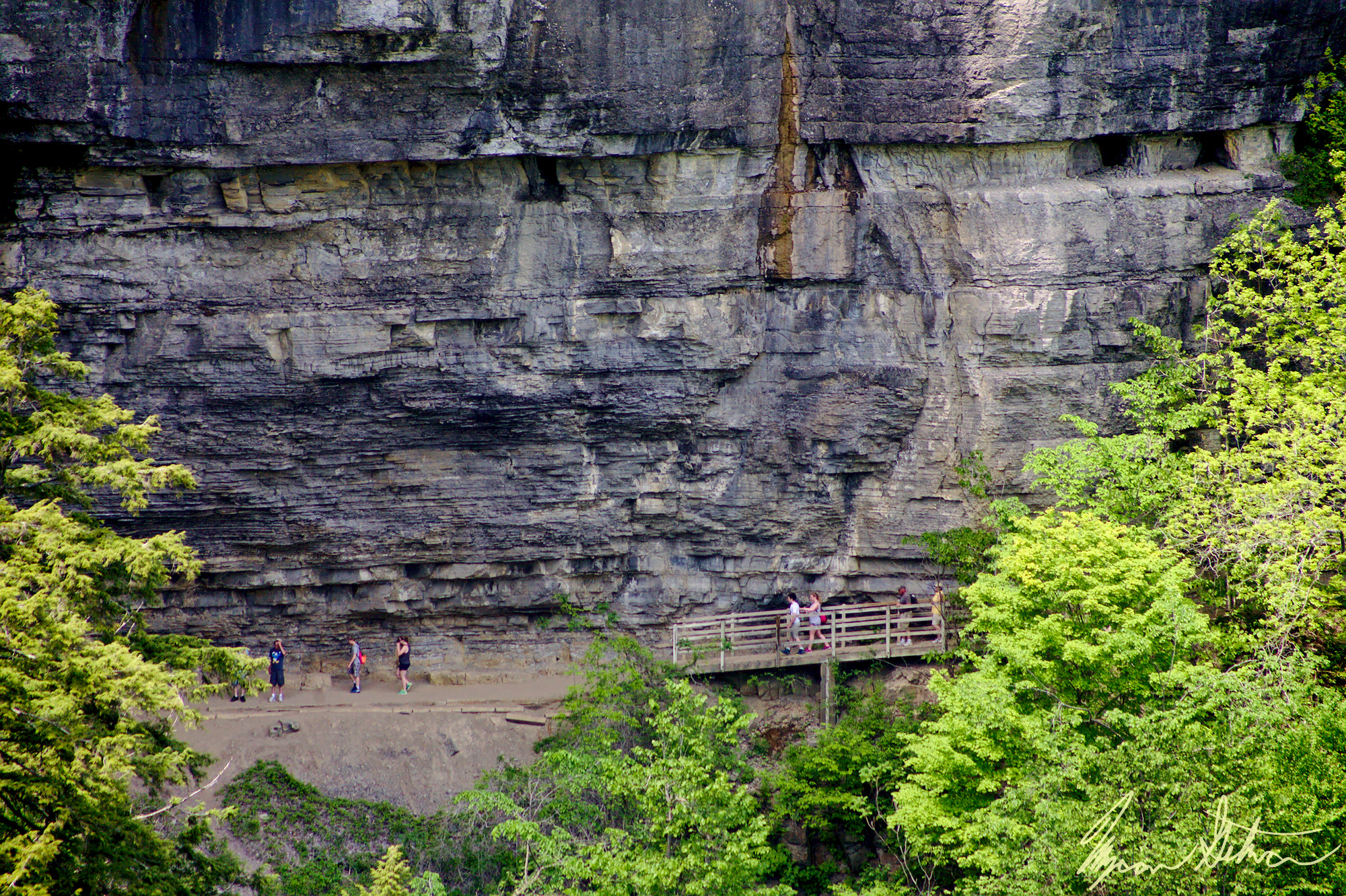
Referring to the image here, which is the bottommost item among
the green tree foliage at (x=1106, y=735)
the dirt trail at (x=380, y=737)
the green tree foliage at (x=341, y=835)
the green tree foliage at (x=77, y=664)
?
the green tree foliage at (x=341, y=835)

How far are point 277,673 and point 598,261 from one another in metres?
10.5

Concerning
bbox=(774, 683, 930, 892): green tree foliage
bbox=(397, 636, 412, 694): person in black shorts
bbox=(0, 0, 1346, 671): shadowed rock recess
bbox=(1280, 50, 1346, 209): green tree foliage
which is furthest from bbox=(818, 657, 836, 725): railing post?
bbox=(1280, 50, 1346, 209): green tree foliage

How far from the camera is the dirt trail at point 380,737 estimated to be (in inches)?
888

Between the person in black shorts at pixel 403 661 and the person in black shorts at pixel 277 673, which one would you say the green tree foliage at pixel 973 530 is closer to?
the person in black shorts at pixel 403 661

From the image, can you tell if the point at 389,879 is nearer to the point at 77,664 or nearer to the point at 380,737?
the point at 77,664

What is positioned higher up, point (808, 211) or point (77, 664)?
point (808, 211)

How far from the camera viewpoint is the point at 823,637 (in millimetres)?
25516

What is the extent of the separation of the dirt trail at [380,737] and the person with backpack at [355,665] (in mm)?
197

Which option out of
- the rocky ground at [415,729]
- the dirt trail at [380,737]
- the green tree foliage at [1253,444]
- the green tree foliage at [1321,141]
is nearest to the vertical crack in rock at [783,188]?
the green tree foliage at [1253,444]

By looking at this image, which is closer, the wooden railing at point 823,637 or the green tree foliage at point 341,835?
the green tree foliage at point 341,835

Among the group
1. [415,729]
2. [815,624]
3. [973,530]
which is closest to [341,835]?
[415,729]

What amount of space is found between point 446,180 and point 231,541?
871cm

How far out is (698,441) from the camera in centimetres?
2530

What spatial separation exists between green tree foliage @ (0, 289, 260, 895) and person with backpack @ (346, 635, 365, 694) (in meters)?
10.1
